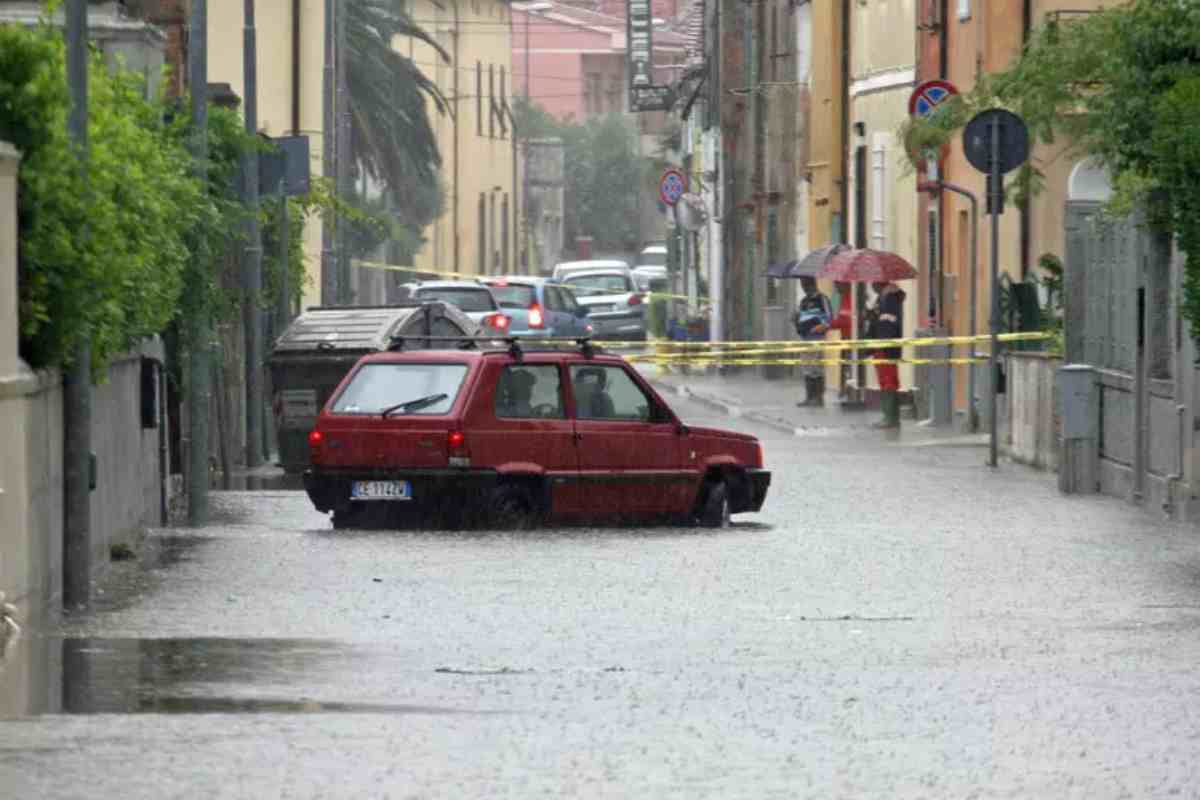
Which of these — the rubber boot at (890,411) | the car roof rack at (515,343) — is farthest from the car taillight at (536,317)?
the car roof rack at (515,343)

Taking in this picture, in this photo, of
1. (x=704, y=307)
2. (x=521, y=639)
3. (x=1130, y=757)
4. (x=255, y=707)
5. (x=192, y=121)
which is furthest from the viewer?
(x=704, y=307)

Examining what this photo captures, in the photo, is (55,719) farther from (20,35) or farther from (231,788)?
(20,35)

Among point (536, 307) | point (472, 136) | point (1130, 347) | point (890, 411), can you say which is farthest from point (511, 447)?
point (472, 136)

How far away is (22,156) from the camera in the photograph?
613 inches

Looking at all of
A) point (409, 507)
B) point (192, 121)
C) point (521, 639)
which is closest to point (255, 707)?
point (521, 639)

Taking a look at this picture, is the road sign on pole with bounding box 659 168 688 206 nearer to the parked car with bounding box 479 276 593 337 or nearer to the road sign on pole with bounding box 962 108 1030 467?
the parked car with bounding box 479 276 593 337

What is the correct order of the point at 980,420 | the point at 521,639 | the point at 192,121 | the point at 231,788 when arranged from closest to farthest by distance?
the point at 231,788 < the point at 521,639 < the point at 192,121 < the point at 980,420

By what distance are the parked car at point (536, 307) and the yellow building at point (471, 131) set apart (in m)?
34.4

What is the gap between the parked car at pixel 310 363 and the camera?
30516 millimetres

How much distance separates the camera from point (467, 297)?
57.8 metres

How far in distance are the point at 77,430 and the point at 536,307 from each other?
4676 cm

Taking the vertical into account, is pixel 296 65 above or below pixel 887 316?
above

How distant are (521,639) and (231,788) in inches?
197

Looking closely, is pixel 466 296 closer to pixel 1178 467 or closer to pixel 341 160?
pixel 341 160
